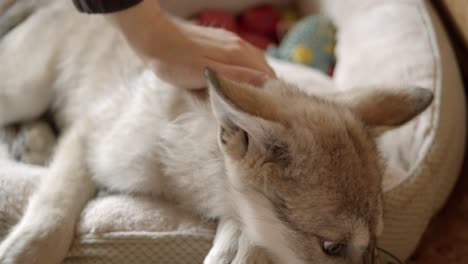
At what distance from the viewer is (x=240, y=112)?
4.54 ft

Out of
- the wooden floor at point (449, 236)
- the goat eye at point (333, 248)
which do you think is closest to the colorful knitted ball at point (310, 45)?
the wooden floor at point (449, 236)

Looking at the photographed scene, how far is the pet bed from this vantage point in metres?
1.92

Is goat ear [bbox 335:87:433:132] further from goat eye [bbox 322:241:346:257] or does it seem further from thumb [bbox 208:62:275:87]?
goat eye [bbox 322:241:346:257]

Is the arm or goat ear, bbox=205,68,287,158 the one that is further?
the arm

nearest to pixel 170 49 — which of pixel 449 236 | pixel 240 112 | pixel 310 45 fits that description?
pixel 240 112

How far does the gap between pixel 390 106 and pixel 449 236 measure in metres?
1.05

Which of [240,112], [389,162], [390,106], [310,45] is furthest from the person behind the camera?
[310,45]

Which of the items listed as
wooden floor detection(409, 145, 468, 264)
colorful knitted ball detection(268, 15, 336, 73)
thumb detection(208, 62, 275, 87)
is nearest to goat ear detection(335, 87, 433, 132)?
thumb detection(208, 62, 275, 87)

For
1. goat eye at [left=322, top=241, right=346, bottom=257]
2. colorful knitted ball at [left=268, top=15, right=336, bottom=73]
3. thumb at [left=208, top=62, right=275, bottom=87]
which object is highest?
thumb at [left=208, top=62, right=275, bottom=87]

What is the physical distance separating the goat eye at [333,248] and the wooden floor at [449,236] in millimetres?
1068

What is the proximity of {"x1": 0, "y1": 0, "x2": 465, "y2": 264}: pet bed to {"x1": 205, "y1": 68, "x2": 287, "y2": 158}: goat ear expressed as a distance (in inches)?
19.6

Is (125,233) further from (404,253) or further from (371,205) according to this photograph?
(404,253)

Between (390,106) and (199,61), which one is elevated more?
(199,61)

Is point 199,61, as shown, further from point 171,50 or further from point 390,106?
point 390,106
